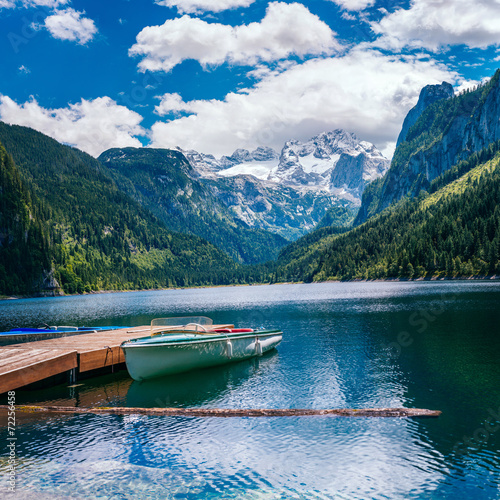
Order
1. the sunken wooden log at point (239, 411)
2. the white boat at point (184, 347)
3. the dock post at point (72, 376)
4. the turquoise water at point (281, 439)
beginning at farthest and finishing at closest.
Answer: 1. the dock post at point (72, 376)
2. the white boat at point (184, 347)
3. the sunken wooden log at point (239, 411)
4. the turquoise water at point (281, 439)

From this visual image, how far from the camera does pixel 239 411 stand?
87.2 feet

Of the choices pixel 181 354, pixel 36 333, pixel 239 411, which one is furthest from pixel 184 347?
pixel 36 333

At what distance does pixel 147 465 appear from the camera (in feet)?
64.3

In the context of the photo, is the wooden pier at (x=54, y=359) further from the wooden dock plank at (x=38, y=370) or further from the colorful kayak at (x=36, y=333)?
the colorful kayak at (x=36, y=333)

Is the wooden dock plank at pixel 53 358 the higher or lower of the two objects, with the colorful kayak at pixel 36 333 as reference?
higher

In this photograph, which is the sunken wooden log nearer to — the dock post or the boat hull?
the boat hull

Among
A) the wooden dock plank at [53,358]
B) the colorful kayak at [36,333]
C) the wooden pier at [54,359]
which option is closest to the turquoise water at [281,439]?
the wooden pier at [54,359]

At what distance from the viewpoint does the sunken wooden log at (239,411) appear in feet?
82.7

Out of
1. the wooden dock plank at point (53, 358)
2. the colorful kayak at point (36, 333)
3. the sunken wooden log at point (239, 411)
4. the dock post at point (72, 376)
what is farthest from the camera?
the colorful kayak at point (36, 333)

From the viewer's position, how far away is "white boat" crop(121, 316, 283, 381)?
3541 cm

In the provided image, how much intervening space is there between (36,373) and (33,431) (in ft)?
25.3

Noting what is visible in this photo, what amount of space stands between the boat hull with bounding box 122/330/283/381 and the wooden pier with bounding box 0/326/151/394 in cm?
420

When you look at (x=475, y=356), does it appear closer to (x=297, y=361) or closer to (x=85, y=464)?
(x=297, y=361)

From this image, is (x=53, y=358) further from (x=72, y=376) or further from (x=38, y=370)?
(x=72, y=376)
